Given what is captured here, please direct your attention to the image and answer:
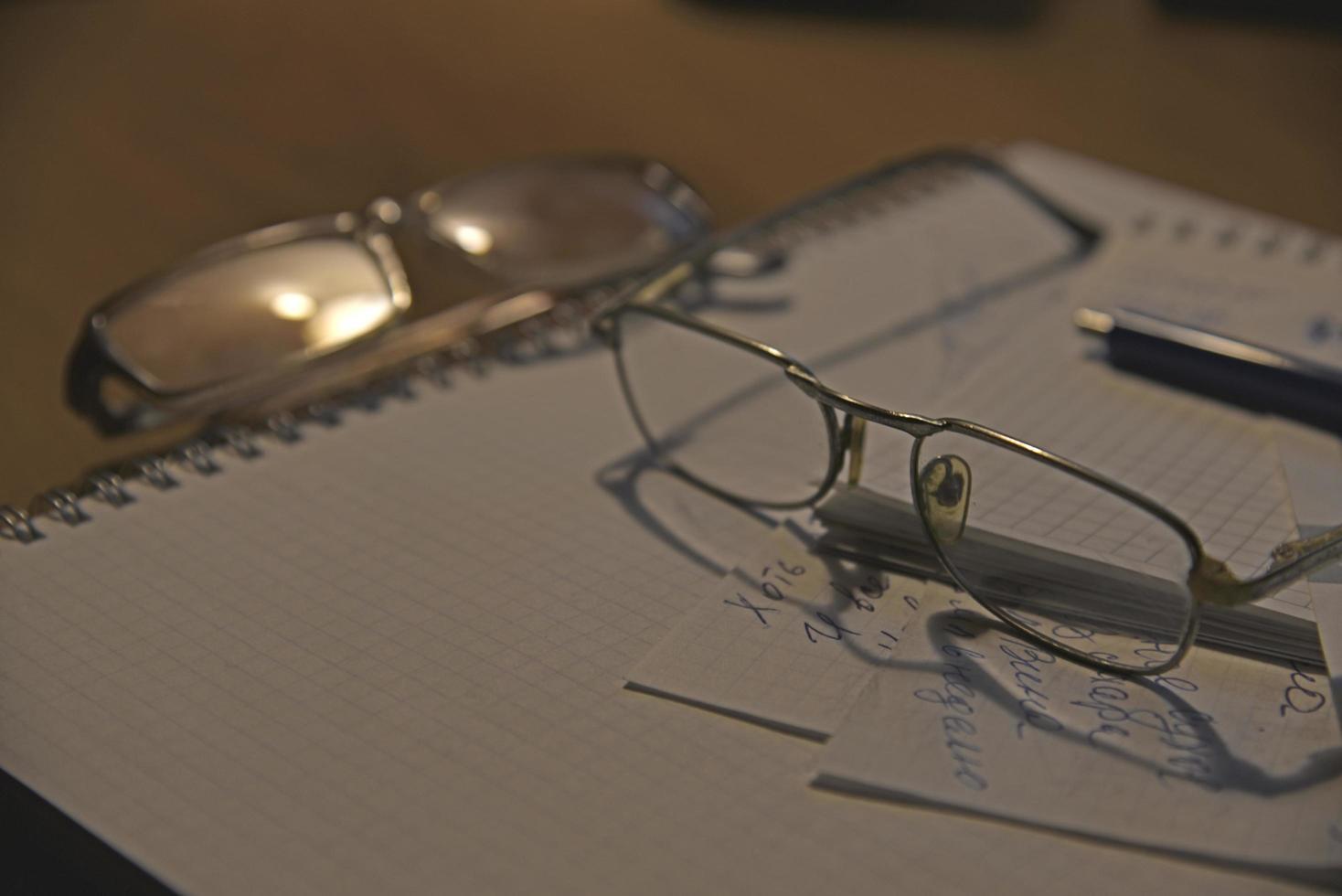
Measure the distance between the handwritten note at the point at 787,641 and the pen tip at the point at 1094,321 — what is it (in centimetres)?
27

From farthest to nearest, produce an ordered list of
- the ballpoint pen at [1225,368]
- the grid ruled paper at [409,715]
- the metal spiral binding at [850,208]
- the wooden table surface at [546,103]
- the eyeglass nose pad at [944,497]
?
A: the wooden table surface at [546,103] → the metal spiral binding at [850,208] → the ballpoint pen at [1225,368] → the eyeglass nose pad at [944,497] → the grid ruled paper at [409,715]

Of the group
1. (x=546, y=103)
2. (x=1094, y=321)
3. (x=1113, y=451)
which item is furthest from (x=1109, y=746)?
(x=546, y=103)

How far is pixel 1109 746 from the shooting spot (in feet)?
1.34

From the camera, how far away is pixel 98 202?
0.90m

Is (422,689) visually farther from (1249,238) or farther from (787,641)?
(1249,238)

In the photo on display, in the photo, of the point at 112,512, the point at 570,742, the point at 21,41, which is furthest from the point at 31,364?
the point at 21,41

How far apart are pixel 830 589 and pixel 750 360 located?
8.0 inches

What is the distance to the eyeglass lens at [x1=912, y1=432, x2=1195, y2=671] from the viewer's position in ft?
1.49

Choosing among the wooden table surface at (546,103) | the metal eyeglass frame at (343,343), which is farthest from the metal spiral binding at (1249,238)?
the metal eyeglass frame at (343,343)

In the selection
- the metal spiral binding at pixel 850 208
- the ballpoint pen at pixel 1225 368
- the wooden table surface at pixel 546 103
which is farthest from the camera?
the wooden table surface at pixel 546 103

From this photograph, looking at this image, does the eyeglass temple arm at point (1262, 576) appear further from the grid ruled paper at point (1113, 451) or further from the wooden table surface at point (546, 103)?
the wooden table surface at point (546, 103)

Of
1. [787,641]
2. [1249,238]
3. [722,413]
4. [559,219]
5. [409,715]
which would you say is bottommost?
[409,715]

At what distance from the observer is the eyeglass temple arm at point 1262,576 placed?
429mm

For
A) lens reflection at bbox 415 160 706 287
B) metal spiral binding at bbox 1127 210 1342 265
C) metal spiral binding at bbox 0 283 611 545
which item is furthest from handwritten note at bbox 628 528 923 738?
metal spiral binding at bbox 1127 210 1342 265
